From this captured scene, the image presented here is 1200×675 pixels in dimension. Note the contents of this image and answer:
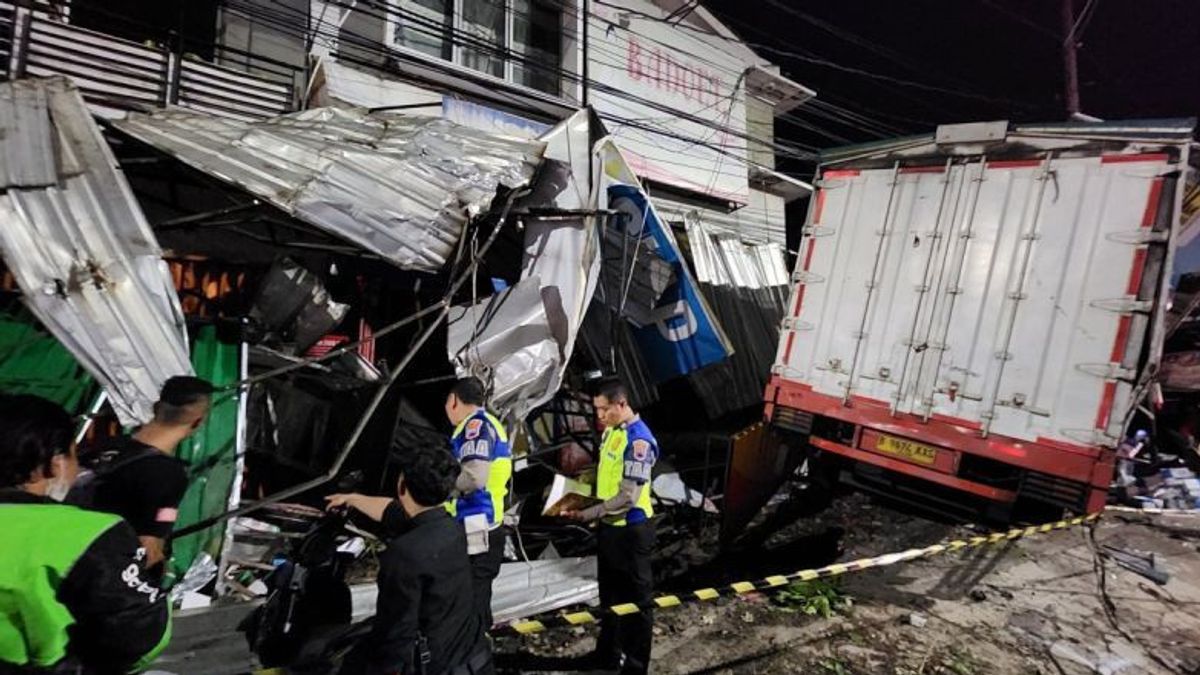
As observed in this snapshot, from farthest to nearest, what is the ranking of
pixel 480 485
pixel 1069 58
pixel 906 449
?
pixel 1069 58
pixel 906 449
pixel 480 485

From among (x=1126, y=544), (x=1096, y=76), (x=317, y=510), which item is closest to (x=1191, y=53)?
(x=1096, y=76)

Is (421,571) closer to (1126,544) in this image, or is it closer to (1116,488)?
(1126,544)

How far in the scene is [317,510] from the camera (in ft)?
17.0

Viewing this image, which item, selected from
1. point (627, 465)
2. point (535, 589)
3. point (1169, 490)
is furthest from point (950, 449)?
point (1169, 490)

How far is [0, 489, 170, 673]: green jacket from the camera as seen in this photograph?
1445mm

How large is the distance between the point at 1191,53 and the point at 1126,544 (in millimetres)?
18519

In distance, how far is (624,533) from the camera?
3.90 metres

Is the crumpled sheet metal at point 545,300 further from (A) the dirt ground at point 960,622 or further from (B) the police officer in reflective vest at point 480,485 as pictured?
(A) the dirt ground at point 960,622

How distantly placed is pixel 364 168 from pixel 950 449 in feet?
18.5

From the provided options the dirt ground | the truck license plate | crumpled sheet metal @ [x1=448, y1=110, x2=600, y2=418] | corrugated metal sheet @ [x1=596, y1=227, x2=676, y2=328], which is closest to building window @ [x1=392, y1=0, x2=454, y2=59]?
crumpled sheet metal @ [x1=448, y1=110, x2=600, y2=418]

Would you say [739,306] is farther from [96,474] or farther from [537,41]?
[96,474]

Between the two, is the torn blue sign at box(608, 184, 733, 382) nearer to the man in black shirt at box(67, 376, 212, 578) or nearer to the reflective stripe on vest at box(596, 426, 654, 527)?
the reflective stripe on vest at box(596, 426, 654, 527)

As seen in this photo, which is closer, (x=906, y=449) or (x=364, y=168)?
(x=364, y=168)

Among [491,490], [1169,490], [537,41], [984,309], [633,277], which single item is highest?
[537,41]
